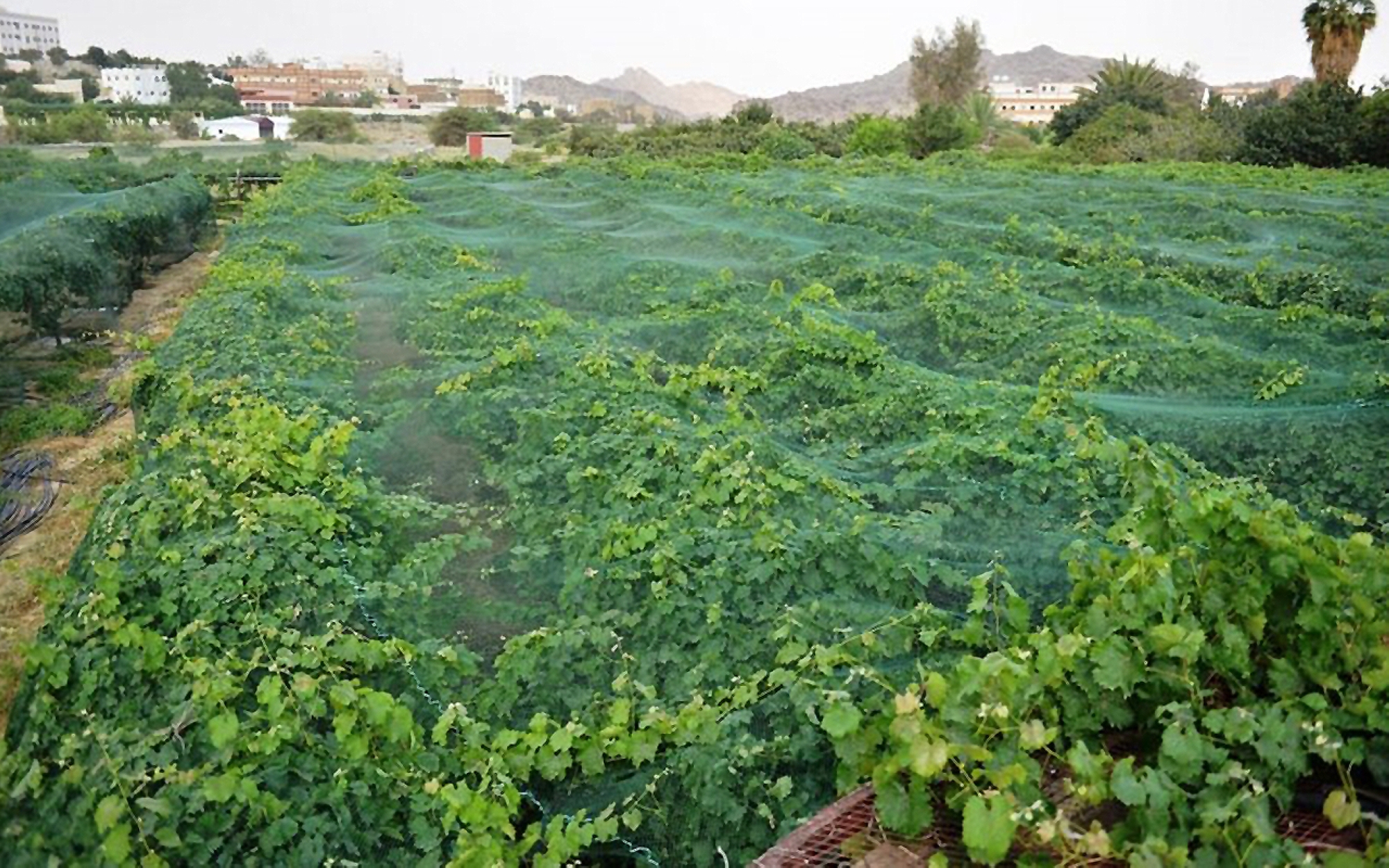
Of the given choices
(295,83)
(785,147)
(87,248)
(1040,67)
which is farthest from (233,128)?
(1040,67)

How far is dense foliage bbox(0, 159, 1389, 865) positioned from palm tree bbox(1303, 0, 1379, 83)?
2636 cm

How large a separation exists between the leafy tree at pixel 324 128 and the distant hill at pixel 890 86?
76591mm

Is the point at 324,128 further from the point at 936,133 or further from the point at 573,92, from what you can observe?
the point at 573,92

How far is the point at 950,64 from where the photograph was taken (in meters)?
48.0

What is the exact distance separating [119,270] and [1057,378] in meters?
13.0

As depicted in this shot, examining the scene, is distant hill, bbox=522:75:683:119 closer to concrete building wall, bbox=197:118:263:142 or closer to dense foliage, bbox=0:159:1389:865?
concrete building wall, bbox=197:118:263:142

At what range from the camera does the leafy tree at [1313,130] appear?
83.3 ft

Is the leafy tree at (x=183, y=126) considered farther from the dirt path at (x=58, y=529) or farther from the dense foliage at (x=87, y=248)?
the dirt path at (x=58, y=529)

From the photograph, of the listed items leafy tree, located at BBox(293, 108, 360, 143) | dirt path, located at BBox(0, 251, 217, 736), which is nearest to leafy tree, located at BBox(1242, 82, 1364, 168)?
dirt path, located at BBox(0, 251, 217, 736)

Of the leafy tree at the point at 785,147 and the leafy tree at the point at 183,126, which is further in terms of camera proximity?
the leafy tree at the point at 183,126

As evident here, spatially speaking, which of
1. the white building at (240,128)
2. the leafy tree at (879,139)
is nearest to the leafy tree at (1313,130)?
the leafy tree at (879,139)

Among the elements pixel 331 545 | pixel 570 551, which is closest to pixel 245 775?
pixel 331 545

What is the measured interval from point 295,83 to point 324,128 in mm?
64913

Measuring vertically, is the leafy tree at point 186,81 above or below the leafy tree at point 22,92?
above
